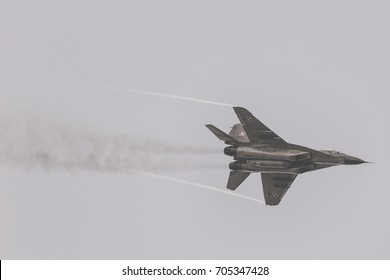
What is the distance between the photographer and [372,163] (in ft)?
215

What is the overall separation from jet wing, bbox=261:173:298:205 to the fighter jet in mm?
904

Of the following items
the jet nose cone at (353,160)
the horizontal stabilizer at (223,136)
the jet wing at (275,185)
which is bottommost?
the jet nose cone at (353,160)

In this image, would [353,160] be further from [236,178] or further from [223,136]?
[223,136]

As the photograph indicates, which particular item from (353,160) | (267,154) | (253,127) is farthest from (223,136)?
(353,160)

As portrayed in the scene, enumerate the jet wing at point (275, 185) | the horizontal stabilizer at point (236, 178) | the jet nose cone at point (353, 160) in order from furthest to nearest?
the jet wing at point (275, 185)
the horizontal stabilizer at point (236, 178)
the jet nose cone at point (353, 160)

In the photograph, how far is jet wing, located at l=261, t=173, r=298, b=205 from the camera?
69.8 metres

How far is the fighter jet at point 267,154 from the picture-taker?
219ft

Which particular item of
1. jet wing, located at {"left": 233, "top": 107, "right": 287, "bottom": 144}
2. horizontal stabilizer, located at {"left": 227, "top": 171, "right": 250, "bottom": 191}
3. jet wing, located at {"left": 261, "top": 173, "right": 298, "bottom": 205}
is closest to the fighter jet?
jet wing, located at {"left": 233, "top": 107, "right": 287, "bottom": 144}

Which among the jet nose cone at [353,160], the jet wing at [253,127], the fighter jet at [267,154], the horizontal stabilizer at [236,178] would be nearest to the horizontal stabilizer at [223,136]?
the fighter jet at [267,154]

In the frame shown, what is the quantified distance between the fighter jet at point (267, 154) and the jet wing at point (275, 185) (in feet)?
2.96

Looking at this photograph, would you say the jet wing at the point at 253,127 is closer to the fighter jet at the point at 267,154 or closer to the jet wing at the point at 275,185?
the fighter jet at the point at 267,154

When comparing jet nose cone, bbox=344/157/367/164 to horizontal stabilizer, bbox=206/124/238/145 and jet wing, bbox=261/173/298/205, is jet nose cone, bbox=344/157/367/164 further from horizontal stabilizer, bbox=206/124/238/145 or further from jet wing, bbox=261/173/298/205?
horizontal stabilizer, bbox=206/124/238/145

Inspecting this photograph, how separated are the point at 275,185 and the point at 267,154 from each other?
11.1 ft
